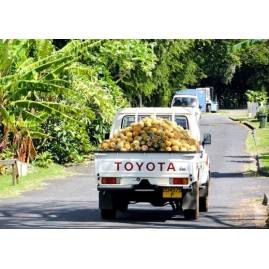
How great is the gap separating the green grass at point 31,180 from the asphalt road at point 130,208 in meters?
0.31

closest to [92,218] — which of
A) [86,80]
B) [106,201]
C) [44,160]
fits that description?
[106,201]

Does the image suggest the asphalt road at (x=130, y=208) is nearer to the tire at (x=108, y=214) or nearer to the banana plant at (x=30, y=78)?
the tire at (x=108, y=214)

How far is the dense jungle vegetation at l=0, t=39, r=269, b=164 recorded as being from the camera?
75.8 ft

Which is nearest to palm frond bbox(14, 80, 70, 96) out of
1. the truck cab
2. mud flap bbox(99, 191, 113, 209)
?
mud flap bbox(99, 191, 113, 209)

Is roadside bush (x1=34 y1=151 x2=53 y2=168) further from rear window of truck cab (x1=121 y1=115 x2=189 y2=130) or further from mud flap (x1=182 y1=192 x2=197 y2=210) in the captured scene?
→ mud flap (x1=182 y1=192 x2=197 y2=210)

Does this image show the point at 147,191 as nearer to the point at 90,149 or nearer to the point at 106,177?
the point at 106,177

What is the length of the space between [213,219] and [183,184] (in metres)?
1.28

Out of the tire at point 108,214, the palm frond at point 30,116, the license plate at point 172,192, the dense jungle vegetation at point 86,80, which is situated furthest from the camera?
the palm frond at point 30,116

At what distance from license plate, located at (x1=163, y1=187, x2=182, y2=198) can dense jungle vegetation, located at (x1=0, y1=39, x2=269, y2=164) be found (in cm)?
287

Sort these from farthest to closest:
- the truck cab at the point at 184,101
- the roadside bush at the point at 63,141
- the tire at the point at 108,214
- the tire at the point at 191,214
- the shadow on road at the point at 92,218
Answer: the truck cab at the point at 184,101 → the roadside bush at the point at 63,141 → the tire at the point at 108,214 → the tire at the point at 191,214 → the shadow on road at the point at 92,218

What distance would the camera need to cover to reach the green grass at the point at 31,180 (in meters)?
22.2

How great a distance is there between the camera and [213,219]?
651 inches

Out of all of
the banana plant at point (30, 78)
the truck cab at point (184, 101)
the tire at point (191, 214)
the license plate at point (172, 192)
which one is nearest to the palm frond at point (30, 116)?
the banana plant at point (30, 78)
